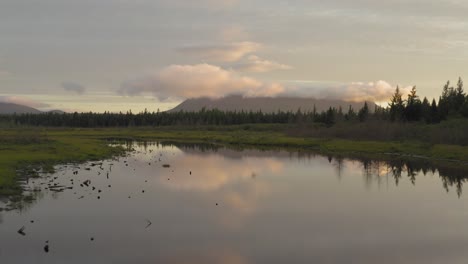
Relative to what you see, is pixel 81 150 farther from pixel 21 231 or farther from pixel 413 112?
pixel 413 112

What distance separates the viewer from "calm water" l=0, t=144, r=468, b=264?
18.6 metres

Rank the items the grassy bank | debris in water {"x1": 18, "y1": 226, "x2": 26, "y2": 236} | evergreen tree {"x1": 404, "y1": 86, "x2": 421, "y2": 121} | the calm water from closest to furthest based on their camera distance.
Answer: the calm water < debris in water {"x1": 18, "y1": 226, "x2": 26, "y2": 236} < the grassy bank < evergreen tree {"x1": 404, "y1": 86, "x2": 421, "y2": 121}

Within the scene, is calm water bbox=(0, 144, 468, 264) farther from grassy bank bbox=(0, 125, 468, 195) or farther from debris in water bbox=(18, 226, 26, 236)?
grassy bank bbox=(0, 125, 468, 195)

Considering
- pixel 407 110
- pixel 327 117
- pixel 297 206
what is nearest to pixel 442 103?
pixel 407 110

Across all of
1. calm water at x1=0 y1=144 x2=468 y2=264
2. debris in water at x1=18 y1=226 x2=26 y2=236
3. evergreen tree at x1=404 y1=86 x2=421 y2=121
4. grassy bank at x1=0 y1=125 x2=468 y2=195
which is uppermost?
evergreen tree at x1=404 y1=86 x2=421 y2=121

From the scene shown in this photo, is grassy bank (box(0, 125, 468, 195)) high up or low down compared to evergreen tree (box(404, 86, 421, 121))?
down

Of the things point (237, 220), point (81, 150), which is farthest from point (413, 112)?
point (237, 220)

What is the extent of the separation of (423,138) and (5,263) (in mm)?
74238

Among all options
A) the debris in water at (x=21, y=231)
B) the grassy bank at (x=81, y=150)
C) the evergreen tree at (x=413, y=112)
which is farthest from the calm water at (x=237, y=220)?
the evergreen tree at (x=413, y=112)

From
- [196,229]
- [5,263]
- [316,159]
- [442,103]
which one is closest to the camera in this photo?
[5,263]

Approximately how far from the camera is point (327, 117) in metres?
146

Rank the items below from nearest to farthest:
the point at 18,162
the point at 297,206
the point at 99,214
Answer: the point at 99,214, the point at 297,206, the point at 18,162

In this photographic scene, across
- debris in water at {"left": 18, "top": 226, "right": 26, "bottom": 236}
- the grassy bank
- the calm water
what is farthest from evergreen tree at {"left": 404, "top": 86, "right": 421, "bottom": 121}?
debris in water at {"left": 18, "top": 226, "right": 26, "bottom": 236}

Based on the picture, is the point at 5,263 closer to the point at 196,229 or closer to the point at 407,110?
the point at 196,229
